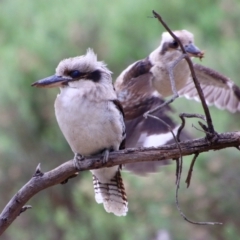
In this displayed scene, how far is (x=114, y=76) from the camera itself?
4.20 metres

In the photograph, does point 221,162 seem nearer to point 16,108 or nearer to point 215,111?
point 215,111

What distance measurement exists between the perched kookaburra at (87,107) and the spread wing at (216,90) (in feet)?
4.60

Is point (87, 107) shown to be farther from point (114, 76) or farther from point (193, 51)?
point (114, 76)

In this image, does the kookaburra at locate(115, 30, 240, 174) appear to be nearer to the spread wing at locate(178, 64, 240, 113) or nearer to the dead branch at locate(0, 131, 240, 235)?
the spread wing at locate(178, 64, 240, 113)

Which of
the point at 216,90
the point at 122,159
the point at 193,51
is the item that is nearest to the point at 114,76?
the point at 216,90

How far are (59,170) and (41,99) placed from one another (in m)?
2.77

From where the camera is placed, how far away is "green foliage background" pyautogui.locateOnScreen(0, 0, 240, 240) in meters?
3.71

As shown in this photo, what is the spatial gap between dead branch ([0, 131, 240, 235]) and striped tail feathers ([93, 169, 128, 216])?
508mm

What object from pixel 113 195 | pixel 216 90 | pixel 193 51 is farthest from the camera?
pixel 216 90

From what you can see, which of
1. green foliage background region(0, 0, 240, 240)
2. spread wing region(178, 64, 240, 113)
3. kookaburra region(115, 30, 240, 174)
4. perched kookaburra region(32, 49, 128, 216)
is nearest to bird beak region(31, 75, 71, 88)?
perched kookaburra region(32, 49, 128, 216)

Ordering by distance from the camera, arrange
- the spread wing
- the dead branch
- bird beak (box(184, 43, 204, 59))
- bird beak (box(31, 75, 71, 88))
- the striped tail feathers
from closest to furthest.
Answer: the dead branch → bird beak (box(31, 75, 71, 88)) → the striped tail feathers → bird beak (box(184, 43, 204, 59)) → the spread wing

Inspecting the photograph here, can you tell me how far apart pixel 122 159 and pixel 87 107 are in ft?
0.87

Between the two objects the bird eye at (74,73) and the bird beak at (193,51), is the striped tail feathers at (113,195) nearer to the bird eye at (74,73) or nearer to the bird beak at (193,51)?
the bird eye at (74,73)

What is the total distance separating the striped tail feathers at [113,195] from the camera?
2.21 m
